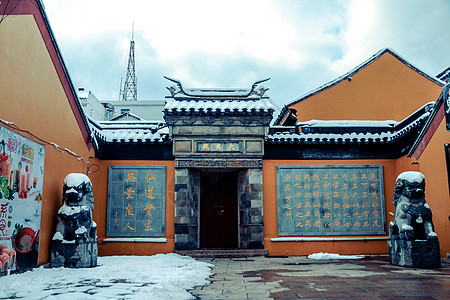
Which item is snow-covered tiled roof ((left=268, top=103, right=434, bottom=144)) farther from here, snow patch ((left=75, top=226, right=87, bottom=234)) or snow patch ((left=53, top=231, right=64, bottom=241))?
snow patch ((left=53, top=231, right=64, bottom=241))

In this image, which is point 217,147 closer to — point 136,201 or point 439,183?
point 136,201

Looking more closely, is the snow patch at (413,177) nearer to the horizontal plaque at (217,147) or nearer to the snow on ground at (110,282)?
the horizontal plaque at (217,147)

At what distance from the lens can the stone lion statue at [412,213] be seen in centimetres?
725

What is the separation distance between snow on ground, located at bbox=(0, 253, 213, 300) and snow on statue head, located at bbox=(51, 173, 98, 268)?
27 cm

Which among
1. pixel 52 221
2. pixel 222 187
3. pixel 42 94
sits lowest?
pixel 52 221

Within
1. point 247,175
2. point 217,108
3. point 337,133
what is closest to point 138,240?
point 247,175

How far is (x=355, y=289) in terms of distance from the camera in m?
4.91

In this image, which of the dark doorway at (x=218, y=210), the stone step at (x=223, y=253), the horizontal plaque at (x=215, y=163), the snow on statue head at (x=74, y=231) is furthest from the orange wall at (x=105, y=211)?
the snow on statue head at (x=74, y=231)

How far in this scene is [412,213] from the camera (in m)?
7.35

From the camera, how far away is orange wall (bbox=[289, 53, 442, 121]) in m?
12.8

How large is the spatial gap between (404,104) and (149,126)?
7884 millimetres

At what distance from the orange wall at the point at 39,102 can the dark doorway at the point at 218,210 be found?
12.1 feet

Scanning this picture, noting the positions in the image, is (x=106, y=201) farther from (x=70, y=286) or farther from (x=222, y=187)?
(x=70, y=286)

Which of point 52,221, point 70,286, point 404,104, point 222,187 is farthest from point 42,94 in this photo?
point 404,104
